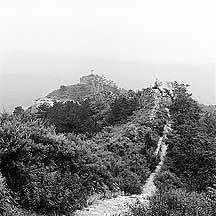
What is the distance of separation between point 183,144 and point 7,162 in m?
13.7

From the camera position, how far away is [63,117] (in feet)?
94.3

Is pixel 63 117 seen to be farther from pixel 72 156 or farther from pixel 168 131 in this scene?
pixel 72 156

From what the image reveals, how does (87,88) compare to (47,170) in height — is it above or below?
below

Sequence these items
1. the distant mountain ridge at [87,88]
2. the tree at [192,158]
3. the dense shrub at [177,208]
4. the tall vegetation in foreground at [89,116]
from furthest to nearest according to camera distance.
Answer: the distant mountain ridge at [87,88]
the tall vegetation in foreground at [89,116]
the tree at [192,158]
the dense shrub at [177,208]

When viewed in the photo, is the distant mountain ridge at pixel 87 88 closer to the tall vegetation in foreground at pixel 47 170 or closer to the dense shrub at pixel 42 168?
the tall vegetation in foreground at pixel 47 170

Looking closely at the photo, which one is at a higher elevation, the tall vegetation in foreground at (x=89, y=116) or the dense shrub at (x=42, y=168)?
the dense shrub at (x=42, y=168)

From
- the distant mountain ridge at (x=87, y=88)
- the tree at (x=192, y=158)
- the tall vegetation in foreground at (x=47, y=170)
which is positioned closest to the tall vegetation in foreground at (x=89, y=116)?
the tree at (x=192, y=158)

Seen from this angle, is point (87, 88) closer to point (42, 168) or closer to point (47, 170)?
point (47, 170)

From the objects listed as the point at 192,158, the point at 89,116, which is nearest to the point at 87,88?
the point at 89,116

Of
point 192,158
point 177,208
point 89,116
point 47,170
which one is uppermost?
point 177,208

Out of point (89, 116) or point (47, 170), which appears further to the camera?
point (89, 116)

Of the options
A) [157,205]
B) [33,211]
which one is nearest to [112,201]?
[33,211]

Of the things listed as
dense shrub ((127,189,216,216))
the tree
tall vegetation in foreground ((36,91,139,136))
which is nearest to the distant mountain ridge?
tall vegetation in foreground ((36,91,139,136))

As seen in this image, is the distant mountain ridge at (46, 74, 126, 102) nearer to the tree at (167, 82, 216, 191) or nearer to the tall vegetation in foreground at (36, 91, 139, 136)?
the tall vegetation in foreground at (36, 91, 139, 136)
